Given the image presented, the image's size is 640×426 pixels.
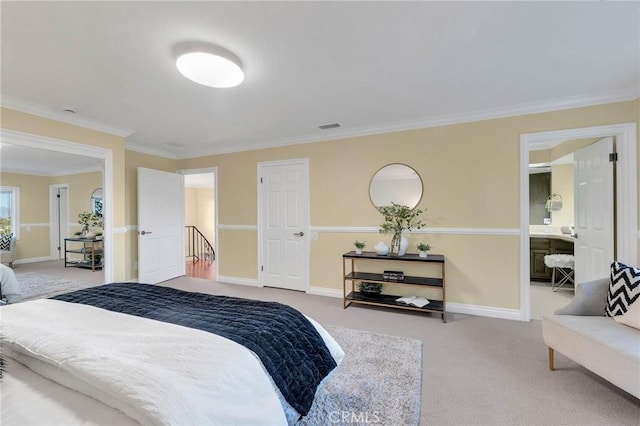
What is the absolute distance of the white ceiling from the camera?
65.0 inches

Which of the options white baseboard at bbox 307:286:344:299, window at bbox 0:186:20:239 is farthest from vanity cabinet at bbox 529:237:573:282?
window at bbox 0:186:20:239

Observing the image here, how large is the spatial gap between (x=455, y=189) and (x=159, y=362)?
3462mm

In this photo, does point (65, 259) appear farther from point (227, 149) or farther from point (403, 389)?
point (403, 389)

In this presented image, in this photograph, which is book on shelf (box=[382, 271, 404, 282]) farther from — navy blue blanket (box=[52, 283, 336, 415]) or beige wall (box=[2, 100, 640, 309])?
navy blue blanket (box=[52, 283, 336, 415])

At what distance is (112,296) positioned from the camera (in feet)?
6.07

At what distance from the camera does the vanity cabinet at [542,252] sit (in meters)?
4.56

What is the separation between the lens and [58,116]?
319 cm

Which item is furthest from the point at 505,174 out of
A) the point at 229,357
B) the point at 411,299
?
the point at 229,357

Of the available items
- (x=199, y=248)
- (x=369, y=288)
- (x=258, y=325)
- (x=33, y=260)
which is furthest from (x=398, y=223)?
(x=33, y=260)

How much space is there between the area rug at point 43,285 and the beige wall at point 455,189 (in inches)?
150

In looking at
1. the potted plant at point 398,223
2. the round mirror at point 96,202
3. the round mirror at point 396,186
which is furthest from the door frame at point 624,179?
the round mirror at point 96,202

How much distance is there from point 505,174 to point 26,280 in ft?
24.3

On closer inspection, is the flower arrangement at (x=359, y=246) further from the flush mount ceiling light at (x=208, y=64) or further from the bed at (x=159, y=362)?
the flush mount ceiling light at (x=208, y=64)

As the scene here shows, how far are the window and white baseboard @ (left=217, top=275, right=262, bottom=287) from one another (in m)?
3.87
